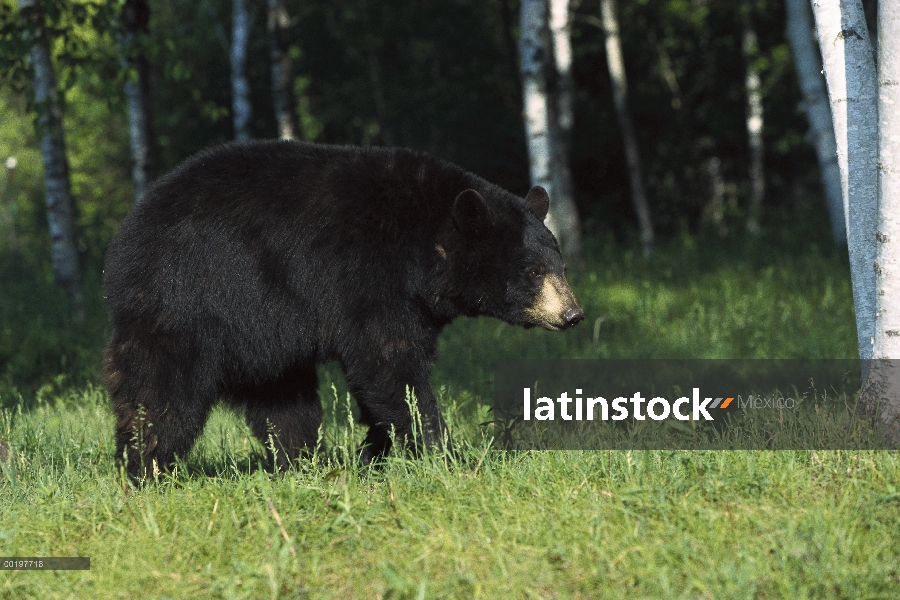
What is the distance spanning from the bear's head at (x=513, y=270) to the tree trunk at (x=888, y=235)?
4.69ft

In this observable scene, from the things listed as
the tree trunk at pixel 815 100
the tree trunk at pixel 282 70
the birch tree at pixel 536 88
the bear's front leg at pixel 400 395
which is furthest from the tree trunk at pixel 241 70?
the bear's front leg at pixel 400 395

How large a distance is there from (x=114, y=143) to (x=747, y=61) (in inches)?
852

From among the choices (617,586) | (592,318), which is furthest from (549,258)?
(592,318)

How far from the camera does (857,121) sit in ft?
15.0

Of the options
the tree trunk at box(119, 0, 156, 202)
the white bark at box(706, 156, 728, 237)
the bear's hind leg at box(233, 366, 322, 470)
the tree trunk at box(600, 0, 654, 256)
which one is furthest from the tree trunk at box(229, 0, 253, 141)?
the bear's hind leg at box(233, 366, 322, 470)

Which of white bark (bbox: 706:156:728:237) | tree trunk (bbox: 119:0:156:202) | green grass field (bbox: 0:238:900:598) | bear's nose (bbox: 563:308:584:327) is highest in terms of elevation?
→ tree trunk (bbox: 119:0:156:202)

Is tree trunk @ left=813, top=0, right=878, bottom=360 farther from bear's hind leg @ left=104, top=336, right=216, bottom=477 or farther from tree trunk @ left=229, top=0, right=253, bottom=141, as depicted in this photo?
tree trunk @ left=229, top=0, right=253, bottom=141

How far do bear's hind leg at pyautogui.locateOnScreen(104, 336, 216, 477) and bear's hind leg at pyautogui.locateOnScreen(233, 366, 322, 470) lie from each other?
0.63 m

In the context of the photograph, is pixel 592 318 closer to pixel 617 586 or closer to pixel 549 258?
pixel 549 258

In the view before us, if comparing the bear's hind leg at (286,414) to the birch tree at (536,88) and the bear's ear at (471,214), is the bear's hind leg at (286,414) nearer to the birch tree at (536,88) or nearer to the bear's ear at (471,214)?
the bear's ear at (471,214)

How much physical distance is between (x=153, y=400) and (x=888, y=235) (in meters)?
3.31

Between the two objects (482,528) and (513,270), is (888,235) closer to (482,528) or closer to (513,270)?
(513,270)

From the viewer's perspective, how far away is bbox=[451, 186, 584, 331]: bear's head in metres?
5.05

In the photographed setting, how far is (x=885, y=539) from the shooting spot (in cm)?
331
